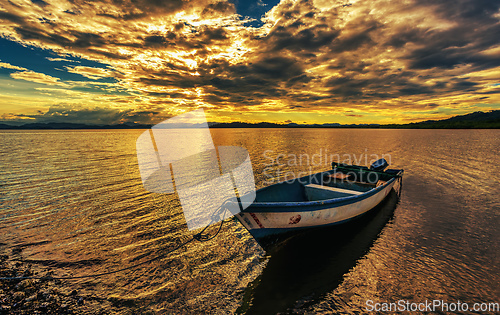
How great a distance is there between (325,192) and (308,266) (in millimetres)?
4736

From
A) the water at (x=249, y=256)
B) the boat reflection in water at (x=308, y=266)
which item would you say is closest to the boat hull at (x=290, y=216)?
the boat reflection in water at (x=308, y=266)

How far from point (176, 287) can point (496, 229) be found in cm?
1593

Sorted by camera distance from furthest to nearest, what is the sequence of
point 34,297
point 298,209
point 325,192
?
point 325,192
point 298,209
point 34,297

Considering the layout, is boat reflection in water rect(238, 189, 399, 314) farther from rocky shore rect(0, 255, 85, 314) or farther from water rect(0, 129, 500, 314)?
rocky shore rect(0, 255, 85, 314)

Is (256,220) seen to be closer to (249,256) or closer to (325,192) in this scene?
(249,256)

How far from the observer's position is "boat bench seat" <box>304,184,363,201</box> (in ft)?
37.9

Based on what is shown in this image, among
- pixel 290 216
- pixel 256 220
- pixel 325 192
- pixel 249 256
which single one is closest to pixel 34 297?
pixel 249 256

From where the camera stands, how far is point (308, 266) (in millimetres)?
8219

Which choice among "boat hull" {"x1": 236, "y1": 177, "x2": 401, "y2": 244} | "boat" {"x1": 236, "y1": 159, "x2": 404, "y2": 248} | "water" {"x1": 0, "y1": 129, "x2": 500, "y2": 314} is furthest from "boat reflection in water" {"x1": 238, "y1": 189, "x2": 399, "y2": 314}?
"boat hull" {"x1": 236, "y1": 177, "x2": 401, "y2": 244}

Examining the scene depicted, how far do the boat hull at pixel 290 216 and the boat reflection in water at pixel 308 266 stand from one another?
876 millimetres

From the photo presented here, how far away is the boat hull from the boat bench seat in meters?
1.14

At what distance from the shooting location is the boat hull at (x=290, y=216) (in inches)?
315

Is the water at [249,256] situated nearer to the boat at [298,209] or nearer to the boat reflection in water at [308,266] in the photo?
the boat reflection in water at [308,266]

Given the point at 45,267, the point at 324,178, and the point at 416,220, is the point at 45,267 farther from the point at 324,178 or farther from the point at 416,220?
the point at 416,220
